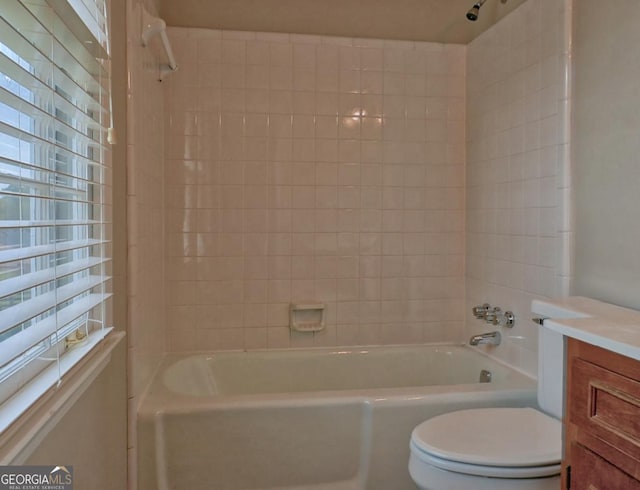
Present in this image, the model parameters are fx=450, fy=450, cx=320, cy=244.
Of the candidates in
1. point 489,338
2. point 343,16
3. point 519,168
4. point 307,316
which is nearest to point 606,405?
point 489,338

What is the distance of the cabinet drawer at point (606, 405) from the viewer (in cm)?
100

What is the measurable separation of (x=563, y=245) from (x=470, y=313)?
33.9 inches

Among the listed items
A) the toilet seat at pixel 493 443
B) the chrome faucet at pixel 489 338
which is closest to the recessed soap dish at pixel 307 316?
the chrome faucet at pixel 489 338

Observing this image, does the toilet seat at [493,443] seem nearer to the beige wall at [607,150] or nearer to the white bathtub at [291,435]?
→ the white bathtub at [291,435]

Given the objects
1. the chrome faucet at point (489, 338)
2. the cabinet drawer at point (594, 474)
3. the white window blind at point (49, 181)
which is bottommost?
the cabinet drawer at point (594, 474)

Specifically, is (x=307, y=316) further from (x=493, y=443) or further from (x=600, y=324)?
(x=600, y=324)

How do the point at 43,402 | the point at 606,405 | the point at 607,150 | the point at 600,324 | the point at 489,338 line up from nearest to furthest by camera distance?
the point at 43,402 → the point at 606,405 → the point at 600,324 → the point at 607,150 → the point at 489,338

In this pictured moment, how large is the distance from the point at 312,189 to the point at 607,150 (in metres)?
1.37

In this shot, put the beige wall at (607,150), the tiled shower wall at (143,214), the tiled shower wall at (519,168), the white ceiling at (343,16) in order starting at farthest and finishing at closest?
the white ceiling at (343,16) → the tiled shower wall at (519,168) → the tiled shower wall at (143,214) → the beige wall at (607,150)

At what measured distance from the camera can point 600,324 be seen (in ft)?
3.96

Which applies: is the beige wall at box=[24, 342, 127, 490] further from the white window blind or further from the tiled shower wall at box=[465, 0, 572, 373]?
the tiled shower wall at box=[465, 0, 572, 373]

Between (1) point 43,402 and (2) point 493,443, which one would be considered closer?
(1) point 43,402

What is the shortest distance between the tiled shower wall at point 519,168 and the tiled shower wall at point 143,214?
1.65 m

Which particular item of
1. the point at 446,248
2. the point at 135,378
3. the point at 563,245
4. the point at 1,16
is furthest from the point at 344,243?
the point at 1,16
